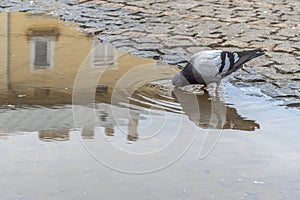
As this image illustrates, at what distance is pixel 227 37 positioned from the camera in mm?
9438

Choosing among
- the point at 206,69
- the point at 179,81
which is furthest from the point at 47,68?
the point at 206,69

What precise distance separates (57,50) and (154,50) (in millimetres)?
1259

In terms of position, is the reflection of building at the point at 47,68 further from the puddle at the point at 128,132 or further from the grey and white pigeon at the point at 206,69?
the grey and white pigeon at the point at 206,69

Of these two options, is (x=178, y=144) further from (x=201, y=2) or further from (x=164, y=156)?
(x=201, y=2)

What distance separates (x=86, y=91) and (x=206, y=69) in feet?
4.16

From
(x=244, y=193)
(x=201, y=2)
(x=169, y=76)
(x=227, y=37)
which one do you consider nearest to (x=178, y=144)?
(x=244, y=193)

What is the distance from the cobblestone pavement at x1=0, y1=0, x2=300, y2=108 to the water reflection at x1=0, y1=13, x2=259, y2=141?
61cm

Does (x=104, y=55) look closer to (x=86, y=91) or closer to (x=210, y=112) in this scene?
(x=86, y=91)

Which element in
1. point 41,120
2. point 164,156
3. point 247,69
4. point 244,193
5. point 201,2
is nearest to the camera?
point 244,193

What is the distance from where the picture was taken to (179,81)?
6.99 meters

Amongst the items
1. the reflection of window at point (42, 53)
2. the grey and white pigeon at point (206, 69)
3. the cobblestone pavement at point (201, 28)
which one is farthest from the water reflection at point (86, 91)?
the cobblestone pavement at point (201, 28)

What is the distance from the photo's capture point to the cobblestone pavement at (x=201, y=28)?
789 cm

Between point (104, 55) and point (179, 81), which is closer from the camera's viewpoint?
point (179, 81)

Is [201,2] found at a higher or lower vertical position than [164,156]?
higher
